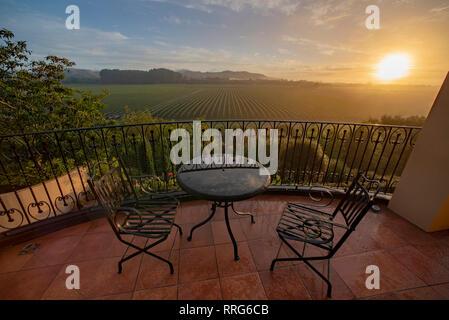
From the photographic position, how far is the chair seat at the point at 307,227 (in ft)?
5.15

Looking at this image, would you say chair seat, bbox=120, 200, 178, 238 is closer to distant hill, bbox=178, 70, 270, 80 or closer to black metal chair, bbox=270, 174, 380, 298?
black metal chair, bbox=270, 174, 380, 298

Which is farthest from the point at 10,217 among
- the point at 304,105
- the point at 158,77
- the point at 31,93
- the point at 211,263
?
the point at 158,77

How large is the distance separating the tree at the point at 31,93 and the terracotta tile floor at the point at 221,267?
8.32m

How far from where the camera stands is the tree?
703cm

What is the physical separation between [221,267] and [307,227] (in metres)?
0.94

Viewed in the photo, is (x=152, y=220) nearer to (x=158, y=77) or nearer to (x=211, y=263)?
(x=211, y=263)

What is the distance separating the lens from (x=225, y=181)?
1836 millimetres

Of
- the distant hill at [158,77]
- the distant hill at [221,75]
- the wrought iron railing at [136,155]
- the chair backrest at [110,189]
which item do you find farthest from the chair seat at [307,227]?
the distant hill at [221,75]

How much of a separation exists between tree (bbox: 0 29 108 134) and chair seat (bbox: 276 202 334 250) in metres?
10.2

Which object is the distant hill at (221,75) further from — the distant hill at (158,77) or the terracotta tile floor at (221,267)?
the terracotta tile floor at (221,267)

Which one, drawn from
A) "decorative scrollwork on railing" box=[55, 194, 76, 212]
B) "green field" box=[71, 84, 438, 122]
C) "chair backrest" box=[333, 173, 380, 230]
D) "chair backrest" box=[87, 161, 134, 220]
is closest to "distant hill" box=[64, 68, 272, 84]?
"green field" box=[71, 84, 438, 122]
